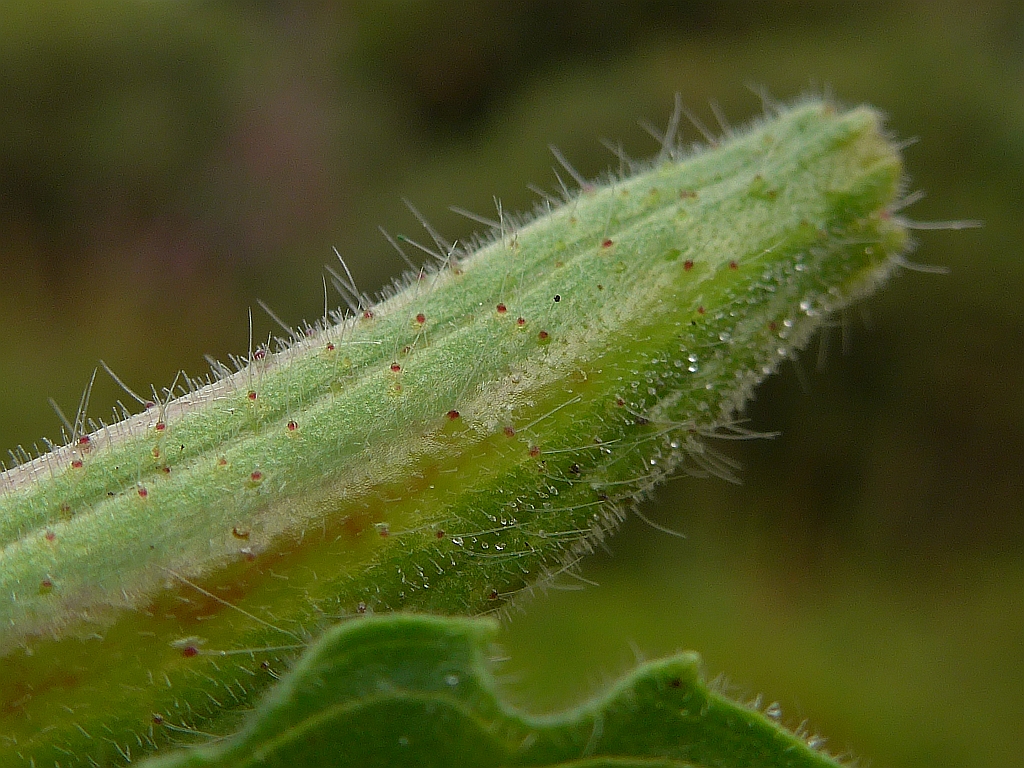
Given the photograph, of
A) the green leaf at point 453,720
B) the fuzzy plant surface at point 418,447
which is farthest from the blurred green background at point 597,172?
the green leaf at point 453,720

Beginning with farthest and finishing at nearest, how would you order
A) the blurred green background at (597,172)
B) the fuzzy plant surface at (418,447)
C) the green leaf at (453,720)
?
the blurred green background at (597,172) < the fuzzy plant surface at (418,447) < the green leaf at (453,720)

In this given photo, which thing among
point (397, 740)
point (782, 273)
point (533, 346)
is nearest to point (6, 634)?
point (397, 740)

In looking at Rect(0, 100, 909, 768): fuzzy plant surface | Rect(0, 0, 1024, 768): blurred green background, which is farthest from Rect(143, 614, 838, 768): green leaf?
Rect(0, 0, 1024, 768): blurred green background

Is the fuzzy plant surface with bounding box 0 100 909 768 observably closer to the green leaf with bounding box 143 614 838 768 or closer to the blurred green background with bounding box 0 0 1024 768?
the green leaf with bounding box 143 614 838 768

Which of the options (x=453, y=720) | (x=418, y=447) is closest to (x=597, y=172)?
(x=418, y=447)

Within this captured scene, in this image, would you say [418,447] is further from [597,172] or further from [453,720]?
[597,172]

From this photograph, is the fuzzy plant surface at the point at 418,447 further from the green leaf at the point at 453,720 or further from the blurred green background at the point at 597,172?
the blurred green background at the point at 597,172
